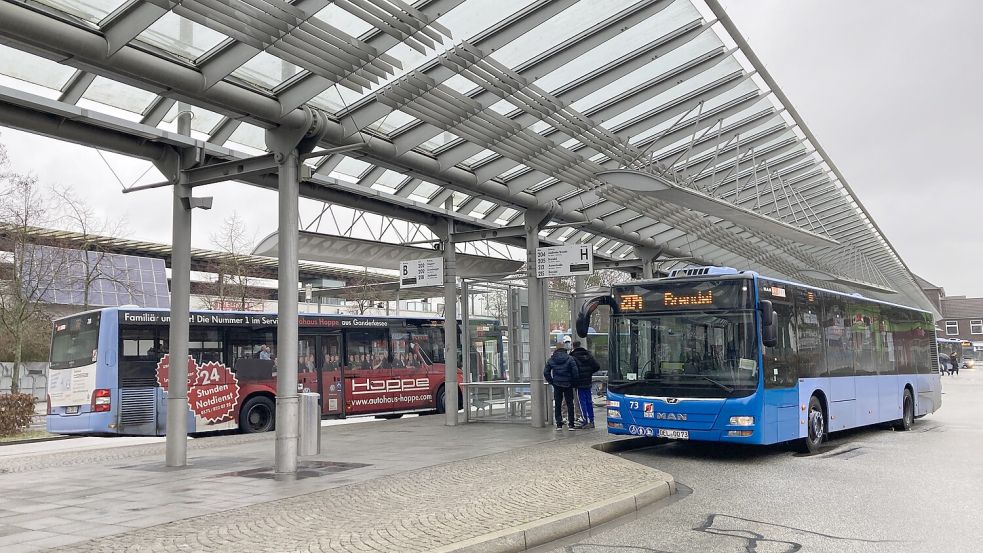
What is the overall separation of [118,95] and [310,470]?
5.31 m

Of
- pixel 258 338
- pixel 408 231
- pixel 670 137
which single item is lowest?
pixel 258 338

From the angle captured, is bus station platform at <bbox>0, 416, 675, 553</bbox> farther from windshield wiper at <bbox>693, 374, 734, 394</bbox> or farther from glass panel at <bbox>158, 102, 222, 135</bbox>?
glass panel at <bbox>158, 102, 222, 135</bbox>

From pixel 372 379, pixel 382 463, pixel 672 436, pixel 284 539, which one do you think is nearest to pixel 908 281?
Answer: pixel 372 379

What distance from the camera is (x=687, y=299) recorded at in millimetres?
11727

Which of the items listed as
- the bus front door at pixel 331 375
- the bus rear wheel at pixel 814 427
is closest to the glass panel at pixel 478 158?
the bus rear wheel at pixel 814 427

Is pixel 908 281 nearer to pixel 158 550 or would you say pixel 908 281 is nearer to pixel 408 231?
pixel 408 231

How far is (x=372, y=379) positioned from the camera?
20.7 metres

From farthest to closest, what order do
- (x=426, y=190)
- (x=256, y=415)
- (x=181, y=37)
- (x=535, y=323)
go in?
1. (x=256, y=415)
2. (x=535, y=323)
3. (x=426, y=190)
4. (x=181, y=37)

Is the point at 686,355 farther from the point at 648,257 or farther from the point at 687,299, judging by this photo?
the point at 648,257

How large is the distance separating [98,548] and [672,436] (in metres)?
7.83

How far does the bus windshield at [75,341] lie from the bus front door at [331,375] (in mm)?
5216

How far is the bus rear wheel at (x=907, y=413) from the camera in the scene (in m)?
16.2

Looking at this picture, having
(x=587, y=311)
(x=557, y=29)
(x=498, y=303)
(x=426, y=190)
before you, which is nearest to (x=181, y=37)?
(x=557, y=29)

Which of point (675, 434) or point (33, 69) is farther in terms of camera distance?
point (675, 434)
